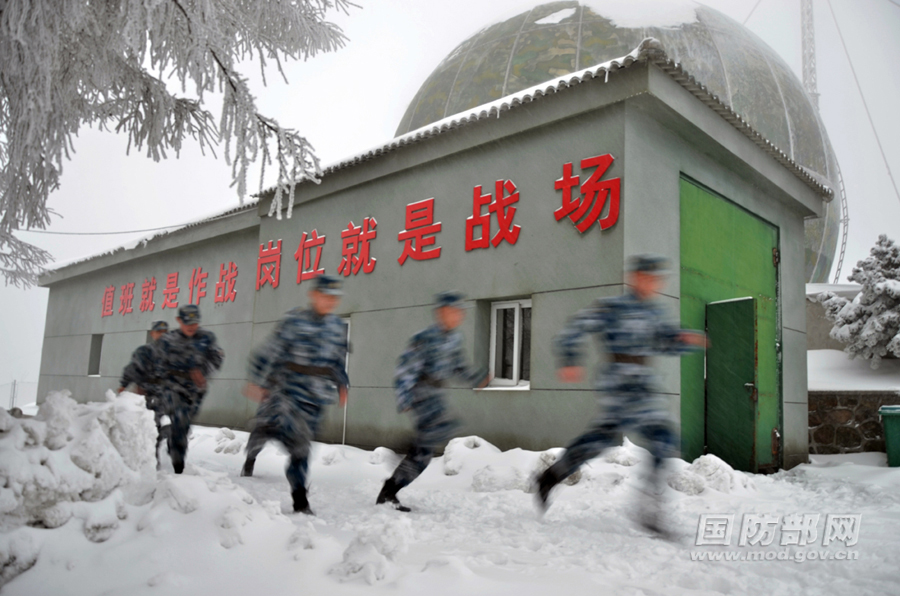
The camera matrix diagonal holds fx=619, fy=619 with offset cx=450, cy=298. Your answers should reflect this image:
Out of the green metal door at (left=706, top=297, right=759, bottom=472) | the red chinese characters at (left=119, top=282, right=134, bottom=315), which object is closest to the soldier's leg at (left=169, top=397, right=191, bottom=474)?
the green metal door at (left=706, top=297, right=759, bottom=472)

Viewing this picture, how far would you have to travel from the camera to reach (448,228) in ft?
27.4

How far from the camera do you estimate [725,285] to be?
842cm

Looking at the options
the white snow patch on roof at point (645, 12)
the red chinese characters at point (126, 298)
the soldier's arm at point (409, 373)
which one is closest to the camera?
the soldier's arm at point (409, 373)

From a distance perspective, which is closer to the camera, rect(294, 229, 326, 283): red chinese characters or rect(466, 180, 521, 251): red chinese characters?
rect(466, 180, 521, 251): red chinese characters

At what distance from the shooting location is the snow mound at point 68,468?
2.97 metres

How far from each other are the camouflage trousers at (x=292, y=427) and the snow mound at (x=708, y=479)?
3305 millimetres

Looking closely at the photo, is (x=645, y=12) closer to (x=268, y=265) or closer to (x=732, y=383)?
(x=268, y=265)

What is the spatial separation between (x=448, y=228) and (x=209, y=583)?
6121mm

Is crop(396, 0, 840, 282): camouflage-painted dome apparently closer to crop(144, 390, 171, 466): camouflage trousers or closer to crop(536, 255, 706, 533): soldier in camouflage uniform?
crop(144, 390, 171, 466): camouflage trousers

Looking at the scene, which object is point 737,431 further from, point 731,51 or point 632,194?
point 731,51

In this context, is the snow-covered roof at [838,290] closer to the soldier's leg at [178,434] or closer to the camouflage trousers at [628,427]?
the camouflage trousers at [628,427]

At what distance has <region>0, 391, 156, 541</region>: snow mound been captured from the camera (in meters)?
2.97

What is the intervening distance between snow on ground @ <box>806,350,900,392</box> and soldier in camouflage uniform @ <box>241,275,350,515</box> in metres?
11.2

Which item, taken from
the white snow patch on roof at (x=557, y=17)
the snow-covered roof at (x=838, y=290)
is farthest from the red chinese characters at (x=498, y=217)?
the snow-covered roof at (x=838, y=290)
